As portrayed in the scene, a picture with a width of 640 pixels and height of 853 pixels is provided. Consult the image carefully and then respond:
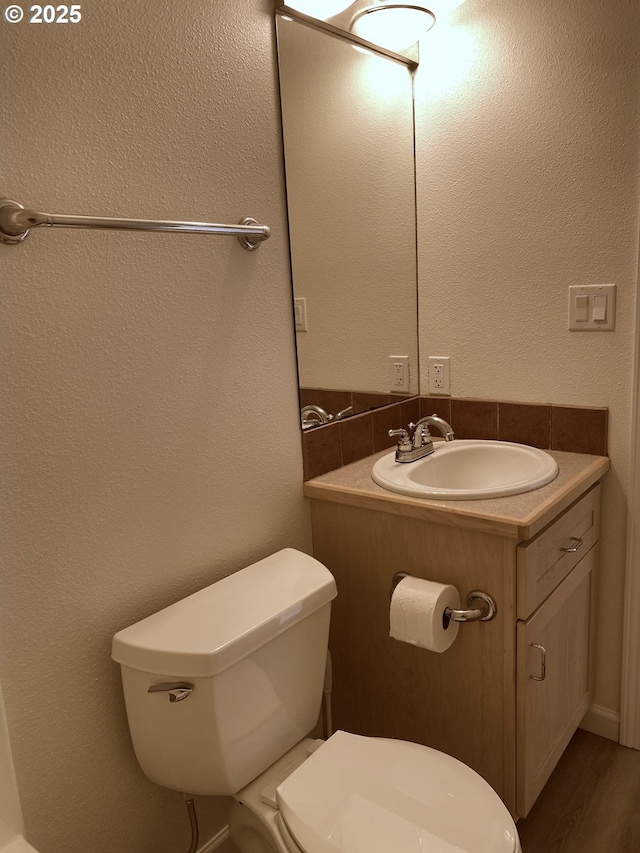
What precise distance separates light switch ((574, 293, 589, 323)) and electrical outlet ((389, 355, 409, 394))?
537mm

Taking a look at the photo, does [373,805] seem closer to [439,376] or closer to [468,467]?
[468,467]

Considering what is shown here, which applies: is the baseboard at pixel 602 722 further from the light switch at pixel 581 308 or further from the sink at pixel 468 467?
the light switch at pixel 581 308

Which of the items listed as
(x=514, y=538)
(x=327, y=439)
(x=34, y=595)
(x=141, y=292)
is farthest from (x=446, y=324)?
(x=34, y=595)

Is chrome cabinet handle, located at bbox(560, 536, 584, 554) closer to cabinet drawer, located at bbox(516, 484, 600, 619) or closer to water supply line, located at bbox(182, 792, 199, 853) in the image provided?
cabinet drawer, located at bbox(516, 484, 600, 619)

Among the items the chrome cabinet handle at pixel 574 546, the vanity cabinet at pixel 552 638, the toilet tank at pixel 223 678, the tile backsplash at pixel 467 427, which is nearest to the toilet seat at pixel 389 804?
the toilet tank at pixel 223 678

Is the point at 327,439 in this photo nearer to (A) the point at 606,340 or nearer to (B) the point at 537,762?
(A) the point at 606,340

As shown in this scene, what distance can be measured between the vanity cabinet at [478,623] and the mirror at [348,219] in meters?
0.33

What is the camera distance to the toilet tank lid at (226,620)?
118 cm

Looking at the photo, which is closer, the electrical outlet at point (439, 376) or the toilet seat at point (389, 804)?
the toilet seat at point (389, 804)

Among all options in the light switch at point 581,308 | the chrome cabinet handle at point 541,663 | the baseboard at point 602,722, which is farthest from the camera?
the baseboard at point 602,722

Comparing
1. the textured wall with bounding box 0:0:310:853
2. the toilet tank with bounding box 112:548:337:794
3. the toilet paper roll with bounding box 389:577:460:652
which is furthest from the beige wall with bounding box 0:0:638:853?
the toilet paper roll with bounding box 389:577:460:652

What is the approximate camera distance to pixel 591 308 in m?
1.75

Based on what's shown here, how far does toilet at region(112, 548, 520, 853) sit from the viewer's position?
1.11 m

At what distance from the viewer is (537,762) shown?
1.57 m
